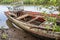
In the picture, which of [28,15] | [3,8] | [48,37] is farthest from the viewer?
[3,8]

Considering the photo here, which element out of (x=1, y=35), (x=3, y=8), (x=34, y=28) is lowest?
(x=3, y=8)

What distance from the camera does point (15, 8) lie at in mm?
8609

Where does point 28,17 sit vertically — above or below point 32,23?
below

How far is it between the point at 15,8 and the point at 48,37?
3075mm

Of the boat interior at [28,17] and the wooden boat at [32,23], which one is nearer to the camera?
the wooden boat at [32,23]

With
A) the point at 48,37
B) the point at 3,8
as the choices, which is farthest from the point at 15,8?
the point at 3,8

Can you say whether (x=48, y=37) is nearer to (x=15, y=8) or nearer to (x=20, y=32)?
(x=20, y=32)

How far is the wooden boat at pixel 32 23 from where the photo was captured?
598cm

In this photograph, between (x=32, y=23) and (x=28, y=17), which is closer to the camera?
(x=32, y=23)

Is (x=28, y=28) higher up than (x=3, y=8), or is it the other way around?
(x=28, y=28)

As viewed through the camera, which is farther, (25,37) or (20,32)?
(20,32)

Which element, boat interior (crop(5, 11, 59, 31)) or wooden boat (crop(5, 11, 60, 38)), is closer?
wooden boat (crop(5, 11, 60, 38))

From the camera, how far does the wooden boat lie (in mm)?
5980

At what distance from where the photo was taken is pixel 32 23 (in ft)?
24.6
